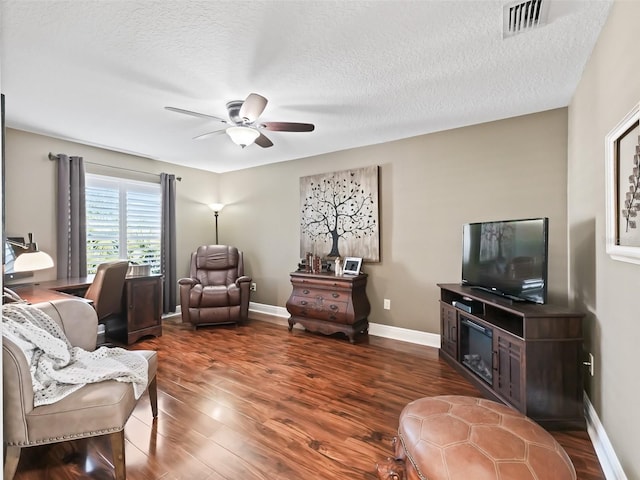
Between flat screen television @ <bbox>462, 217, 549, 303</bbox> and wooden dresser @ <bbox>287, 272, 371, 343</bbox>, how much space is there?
126cm

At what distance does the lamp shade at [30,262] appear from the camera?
285cm

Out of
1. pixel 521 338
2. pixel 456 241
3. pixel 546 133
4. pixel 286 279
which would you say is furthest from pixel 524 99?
pixel 286 279

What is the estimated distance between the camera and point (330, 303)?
12.3 feet

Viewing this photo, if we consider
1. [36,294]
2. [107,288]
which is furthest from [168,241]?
[36,294]

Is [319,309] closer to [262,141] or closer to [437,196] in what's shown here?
[437,196]

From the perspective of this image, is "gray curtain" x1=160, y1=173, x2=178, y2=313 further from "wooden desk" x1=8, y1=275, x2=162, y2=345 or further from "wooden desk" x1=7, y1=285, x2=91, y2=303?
"wooden desk" x1=7, y1=285, x2=91, y2=303

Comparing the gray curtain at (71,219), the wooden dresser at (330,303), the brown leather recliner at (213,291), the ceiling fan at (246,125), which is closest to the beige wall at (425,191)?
the gray curtain at (71,219)

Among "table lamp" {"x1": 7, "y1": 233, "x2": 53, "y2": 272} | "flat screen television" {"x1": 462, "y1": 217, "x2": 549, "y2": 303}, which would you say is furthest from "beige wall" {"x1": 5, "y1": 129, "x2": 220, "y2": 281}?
"flat screen television" {"x1": 462, "y1": 217, "x2": 549, "y2": 303}

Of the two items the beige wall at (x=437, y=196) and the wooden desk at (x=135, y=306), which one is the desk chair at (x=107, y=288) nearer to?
the wooden desk at (x=135, y=306)

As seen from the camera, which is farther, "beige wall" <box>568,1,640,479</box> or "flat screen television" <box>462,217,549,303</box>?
"flat screen television" <box>462,217,549,303</box>

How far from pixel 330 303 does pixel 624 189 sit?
2830mm

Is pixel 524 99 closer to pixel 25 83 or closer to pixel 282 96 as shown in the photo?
pixel 282 96

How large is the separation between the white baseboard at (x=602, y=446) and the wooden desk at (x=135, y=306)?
4.18m

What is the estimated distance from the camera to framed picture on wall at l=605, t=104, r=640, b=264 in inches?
54.0
